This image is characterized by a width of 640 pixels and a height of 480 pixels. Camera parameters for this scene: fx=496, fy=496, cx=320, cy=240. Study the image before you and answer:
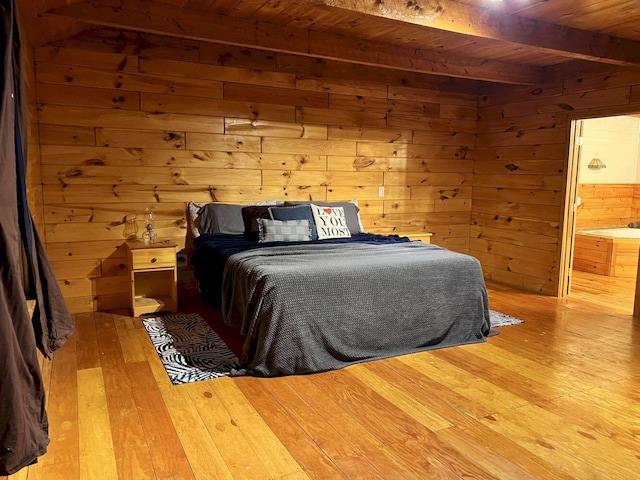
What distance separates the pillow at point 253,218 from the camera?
13.6 feet

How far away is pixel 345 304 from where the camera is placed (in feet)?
10.1

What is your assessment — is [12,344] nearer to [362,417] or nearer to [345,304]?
[362,417]

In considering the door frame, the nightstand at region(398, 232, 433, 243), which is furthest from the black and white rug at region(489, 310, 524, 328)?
the nightstand at region(398, 232, 433, 243)

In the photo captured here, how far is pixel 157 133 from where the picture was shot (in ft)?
14.1

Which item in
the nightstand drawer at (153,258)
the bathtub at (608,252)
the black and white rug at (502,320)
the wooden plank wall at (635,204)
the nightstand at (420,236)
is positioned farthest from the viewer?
the wooden plank wall at (635,204)

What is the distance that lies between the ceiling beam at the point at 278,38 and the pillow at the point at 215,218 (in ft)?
4.56

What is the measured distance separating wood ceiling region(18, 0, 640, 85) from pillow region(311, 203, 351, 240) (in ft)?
4.24

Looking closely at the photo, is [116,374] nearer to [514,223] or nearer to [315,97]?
[315,97]

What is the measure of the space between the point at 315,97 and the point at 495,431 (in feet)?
11.6

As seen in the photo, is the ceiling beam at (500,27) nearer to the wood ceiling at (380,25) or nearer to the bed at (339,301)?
the wood ceiling at (380,25)

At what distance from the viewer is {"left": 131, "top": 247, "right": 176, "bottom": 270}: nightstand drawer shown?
393cm

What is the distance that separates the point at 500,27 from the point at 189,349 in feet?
10.0

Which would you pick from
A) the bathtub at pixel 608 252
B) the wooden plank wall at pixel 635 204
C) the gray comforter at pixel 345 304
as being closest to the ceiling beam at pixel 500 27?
the gray comforter at pixel 345 304

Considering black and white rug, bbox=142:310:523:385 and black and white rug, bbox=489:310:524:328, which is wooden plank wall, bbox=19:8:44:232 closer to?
black and white rug, bbox=142:310:523:385
